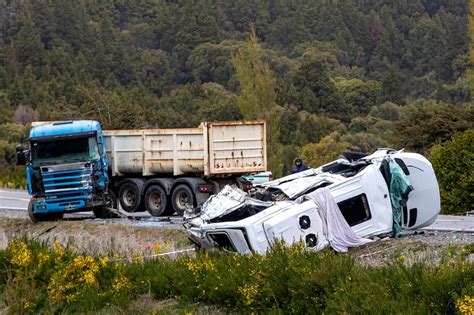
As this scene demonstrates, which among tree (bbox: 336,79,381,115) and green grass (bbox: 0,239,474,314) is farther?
tree (bbox: 336,79,381,115)

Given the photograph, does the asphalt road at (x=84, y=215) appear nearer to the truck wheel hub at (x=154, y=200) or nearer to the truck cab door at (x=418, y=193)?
the truck wheel hub at (x=154, y=200)

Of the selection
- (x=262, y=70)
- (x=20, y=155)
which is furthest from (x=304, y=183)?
(x=262, y=70)

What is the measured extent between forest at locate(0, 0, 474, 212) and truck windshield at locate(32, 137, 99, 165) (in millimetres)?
12347

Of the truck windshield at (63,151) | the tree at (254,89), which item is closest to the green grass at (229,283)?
the truck windshield at (63,151)

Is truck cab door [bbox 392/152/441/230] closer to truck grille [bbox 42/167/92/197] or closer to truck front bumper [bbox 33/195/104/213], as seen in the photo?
truck grille [bbox 42/167/92/197]

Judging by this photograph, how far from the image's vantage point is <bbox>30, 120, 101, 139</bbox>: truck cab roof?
80.6 ft

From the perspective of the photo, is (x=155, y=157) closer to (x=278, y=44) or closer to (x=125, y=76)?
(x=125, y=76)

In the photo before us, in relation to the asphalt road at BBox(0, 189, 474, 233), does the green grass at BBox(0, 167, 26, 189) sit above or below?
below

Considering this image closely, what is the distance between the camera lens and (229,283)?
1202 cm

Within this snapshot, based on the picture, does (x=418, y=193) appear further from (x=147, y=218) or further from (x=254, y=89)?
(x=254, y=89)

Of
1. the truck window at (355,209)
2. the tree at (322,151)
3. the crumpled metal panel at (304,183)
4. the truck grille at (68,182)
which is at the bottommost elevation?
the tree at (322,151)

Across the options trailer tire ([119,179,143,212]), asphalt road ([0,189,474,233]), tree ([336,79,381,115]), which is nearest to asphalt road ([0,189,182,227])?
asphalt road ([0,189,474,233])

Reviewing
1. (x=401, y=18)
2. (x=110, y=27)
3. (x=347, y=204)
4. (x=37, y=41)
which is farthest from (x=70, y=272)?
(x=401, y=18)

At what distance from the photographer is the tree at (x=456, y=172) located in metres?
29.7
